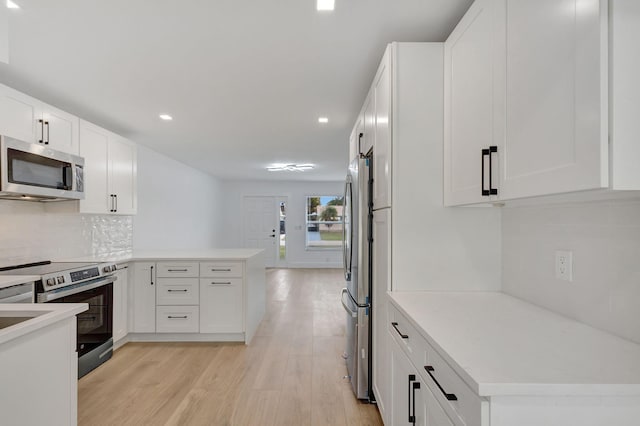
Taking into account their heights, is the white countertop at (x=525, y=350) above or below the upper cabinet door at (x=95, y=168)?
below

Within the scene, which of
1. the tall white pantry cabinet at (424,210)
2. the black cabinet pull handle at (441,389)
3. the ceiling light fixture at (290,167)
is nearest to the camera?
the black cabinet pull handle at (441,389)

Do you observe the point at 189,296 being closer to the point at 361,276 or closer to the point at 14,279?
the point at 14,279

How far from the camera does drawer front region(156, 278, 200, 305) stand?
11.2ft

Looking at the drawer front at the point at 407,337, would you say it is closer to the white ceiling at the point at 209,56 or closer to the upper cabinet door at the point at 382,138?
the upper cabinet door at the point at 382,138

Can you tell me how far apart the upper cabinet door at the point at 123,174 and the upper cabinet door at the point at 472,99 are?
3.39m

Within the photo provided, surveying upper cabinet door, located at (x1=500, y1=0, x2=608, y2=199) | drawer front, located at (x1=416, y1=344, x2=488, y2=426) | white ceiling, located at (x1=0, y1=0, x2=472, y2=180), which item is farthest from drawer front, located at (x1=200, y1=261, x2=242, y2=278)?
upper cabinet door, located at (x1=500, y1=0, x2=608, y2=199)

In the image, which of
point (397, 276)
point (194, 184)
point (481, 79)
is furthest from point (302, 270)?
point (481, 79)

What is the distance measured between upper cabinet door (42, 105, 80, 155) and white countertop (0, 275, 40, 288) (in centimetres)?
112

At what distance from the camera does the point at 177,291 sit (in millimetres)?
3434

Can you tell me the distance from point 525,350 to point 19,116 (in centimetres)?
339

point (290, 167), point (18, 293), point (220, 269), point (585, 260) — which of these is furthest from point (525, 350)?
point (290, 167)

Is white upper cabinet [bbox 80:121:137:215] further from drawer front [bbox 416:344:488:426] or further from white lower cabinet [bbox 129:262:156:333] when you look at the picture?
A: drawer front [bbox 416:344:488:426]

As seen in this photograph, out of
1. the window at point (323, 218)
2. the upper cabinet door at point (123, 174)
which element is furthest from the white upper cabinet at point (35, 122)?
the window at point (323, 218)

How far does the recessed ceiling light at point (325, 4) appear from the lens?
1.65m
